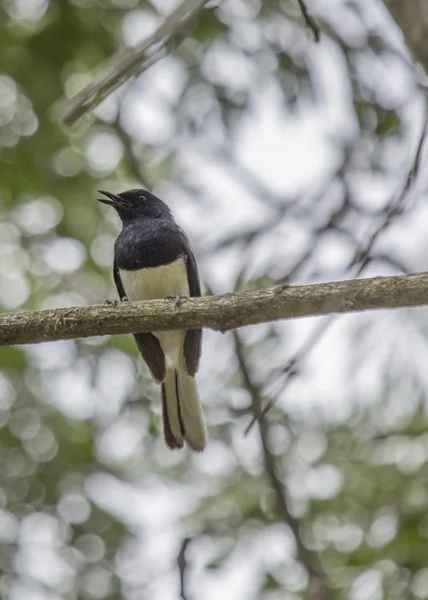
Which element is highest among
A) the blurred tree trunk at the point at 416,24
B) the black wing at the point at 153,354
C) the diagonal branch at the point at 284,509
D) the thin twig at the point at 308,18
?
the blurred tree trunk at the point at 416,24

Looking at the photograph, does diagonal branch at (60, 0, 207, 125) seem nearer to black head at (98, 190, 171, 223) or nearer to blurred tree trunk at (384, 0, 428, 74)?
blurred tree trunk at (384, 0, 428, 74)

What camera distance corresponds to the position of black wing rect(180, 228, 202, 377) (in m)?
5.44

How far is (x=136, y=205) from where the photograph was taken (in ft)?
19.6

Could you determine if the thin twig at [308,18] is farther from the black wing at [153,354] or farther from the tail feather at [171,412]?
the tail feather at [171,412]

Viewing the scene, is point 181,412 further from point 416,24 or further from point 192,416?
point 416,24

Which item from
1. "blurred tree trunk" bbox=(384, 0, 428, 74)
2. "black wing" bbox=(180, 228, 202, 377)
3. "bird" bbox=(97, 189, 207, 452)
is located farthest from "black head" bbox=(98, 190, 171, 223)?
"blurred tree trunk" bbox=(384, 0, 428, 74)

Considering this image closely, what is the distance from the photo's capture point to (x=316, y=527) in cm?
554

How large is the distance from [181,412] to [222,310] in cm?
209

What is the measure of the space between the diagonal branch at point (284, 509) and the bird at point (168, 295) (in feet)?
2.66

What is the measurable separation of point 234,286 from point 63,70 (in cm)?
292

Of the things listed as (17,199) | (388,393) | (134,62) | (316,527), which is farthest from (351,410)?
(134,62)

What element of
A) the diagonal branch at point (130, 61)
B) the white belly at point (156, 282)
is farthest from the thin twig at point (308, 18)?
the white belly at point (156, 282)

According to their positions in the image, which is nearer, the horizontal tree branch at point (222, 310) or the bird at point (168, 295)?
the horizontal tree branch at point (222, 310)

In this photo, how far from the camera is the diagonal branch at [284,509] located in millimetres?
2402
